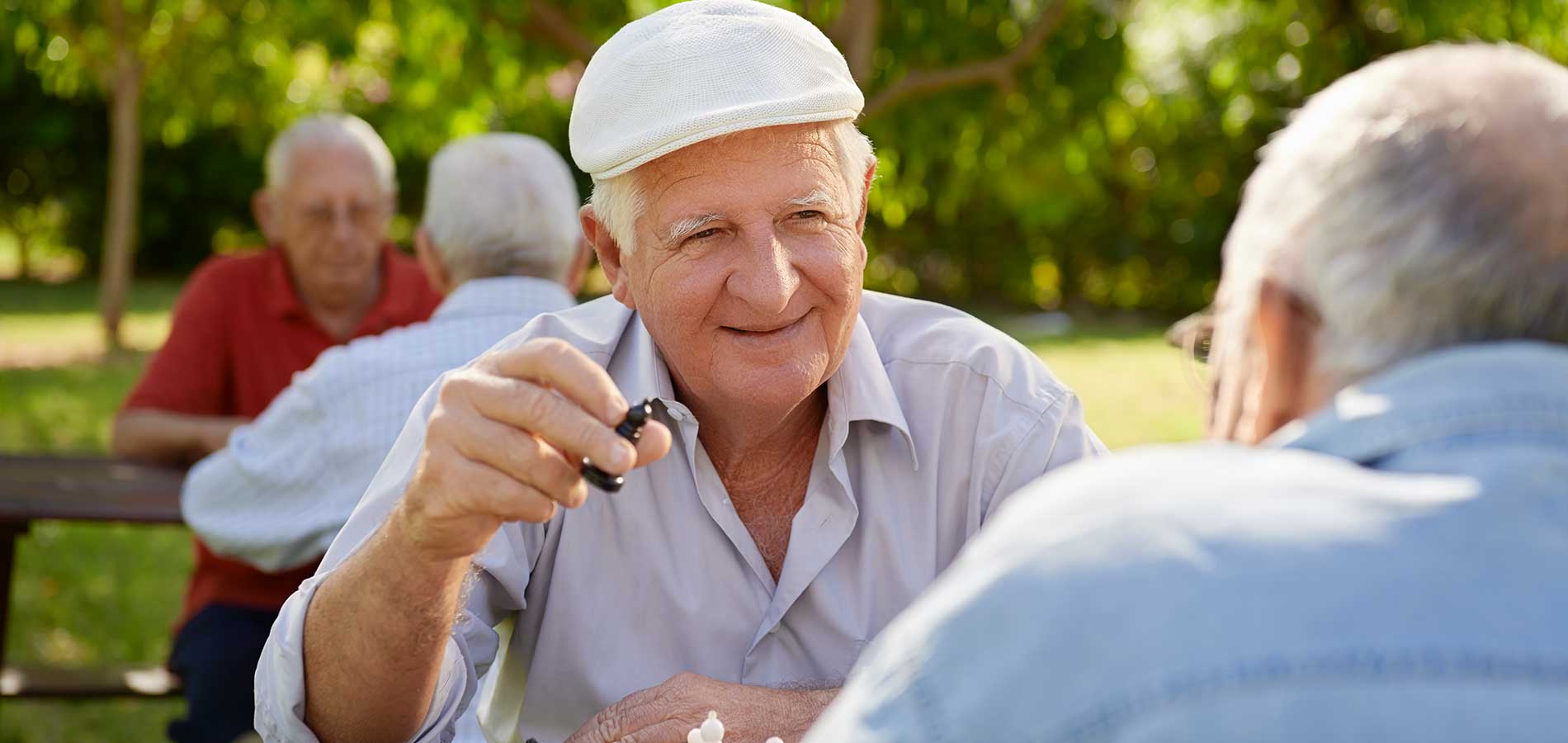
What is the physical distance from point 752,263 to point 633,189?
21 cm

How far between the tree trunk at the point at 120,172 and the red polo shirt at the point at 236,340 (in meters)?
7.45

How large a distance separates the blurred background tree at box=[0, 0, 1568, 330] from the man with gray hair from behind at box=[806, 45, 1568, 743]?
4466 millimetres

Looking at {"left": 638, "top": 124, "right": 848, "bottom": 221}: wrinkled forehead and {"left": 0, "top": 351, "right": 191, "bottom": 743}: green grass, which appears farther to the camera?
{"left": 0, "top": 351, "right": 191, "bottom": 743}: green grass

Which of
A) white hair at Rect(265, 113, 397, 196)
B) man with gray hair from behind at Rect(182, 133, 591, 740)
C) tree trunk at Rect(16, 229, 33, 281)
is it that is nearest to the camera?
man with gray hair from behind at Rect(182, 133, 591, 740)

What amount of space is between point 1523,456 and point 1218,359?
0.45 metres

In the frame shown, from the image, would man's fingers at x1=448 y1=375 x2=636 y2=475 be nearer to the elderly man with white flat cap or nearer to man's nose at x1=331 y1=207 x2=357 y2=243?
the elderly man with white flat cap

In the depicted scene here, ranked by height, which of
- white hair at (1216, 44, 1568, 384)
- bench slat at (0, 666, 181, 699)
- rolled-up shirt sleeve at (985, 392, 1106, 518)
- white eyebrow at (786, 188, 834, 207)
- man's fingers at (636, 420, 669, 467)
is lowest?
→ bench slat at (0, 666, 181, 699)

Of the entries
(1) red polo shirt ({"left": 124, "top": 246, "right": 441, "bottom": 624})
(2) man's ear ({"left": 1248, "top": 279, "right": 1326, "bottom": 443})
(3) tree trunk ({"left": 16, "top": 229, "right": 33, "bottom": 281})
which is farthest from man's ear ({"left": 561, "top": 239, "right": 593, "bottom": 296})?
(3) tree trunk ({"left": 16, "top": 229, "right": 33, "bottom": 281})

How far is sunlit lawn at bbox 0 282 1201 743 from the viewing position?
540 cm

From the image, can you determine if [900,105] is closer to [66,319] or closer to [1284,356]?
[1284,356]

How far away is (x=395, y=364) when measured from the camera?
326cm

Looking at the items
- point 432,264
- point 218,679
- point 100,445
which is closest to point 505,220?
point 432,264

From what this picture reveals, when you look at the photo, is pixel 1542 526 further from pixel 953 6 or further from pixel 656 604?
pixel 953 6

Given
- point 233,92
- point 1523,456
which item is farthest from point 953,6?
point 233,92
